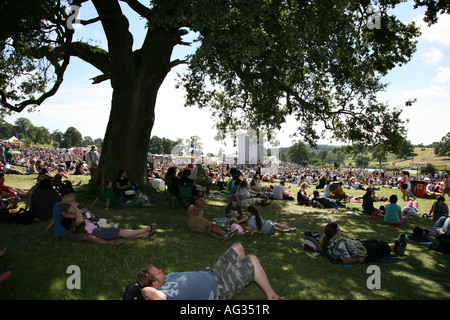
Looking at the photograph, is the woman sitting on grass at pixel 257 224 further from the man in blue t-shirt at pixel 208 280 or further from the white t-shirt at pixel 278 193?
the white t-shirt at pixel 278 193

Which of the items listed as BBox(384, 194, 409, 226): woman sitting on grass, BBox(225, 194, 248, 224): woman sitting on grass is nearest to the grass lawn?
BBox(225, 194, 248, 224): woman sitting on grass

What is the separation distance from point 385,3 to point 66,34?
40.3ft

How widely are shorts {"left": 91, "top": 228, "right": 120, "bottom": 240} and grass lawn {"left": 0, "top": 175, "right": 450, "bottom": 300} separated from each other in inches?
11.6

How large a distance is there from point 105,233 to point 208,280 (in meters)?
3.34

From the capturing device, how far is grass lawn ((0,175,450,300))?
412cm

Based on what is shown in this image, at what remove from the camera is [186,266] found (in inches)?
194

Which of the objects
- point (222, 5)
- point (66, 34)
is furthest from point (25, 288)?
point (66, 34)

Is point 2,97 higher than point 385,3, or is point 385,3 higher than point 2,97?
point 385,3

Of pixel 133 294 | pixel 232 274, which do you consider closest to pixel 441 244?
pixel 232 274

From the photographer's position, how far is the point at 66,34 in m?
11.3

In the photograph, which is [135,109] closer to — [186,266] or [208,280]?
[186,266]

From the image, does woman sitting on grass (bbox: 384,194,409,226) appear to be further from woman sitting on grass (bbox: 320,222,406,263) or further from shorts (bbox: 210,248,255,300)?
shorts (bbox: 210,248,255,300)
